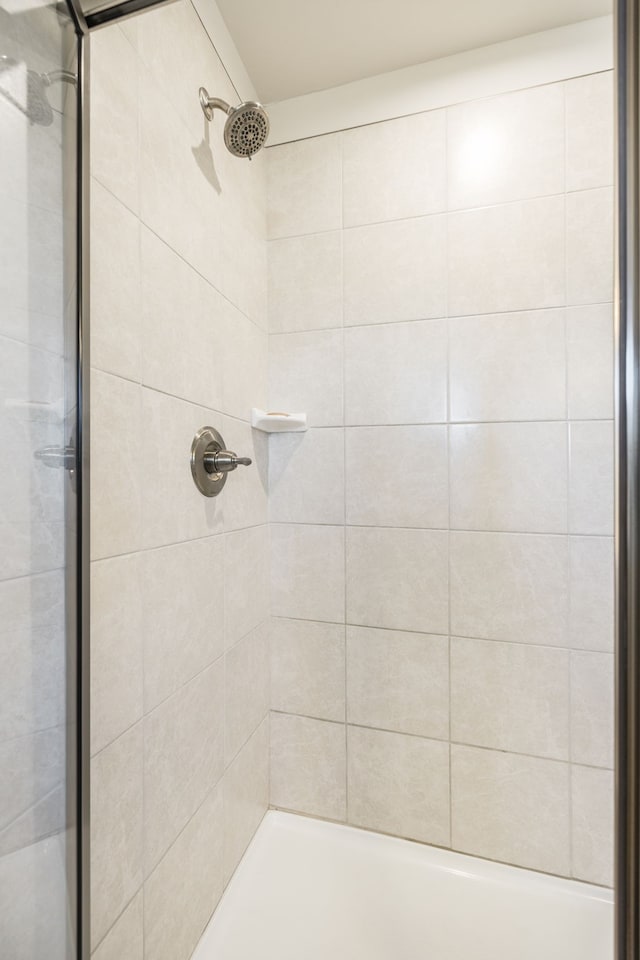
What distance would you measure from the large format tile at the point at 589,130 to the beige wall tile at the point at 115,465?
4.11 ft

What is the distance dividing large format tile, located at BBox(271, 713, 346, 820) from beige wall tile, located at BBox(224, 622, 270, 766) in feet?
0.35

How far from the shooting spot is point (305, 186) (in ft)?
4.78

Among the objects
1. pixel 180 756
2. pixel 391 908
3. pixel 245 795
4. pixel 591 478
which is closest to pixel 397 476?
pixel 591 478

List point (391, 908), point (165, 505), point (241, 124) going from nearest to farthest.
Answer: point (165, 505)
point (241, 124)
point (391, 908)

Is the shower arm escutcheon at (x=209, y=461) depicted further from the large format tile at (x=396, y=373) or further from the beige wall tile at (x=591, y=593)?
the beige wall tile at (x=591, y=593)

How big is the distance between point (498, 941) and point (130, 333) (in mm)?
1542

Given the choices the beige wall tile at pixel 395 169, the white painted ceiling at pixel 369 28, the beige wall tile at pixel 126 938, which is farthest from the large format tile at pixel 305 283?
the beige wall tile at pixel 126 938

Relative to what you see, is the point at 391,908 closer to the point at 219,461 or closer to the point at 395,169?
the point at 219,461

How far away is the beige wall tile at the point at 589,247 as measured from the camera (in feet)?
4.00

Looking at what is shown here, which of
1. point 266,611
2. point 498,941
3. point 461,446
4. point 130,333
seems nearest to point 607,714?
point 498,941

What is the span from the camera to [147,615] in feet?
2.83

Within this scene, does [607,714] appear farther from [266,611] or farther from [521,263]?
[521,263]

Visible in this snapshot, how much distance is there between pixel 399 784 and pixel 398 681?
29 cm

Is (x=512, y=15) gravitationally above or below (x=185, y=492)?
above
